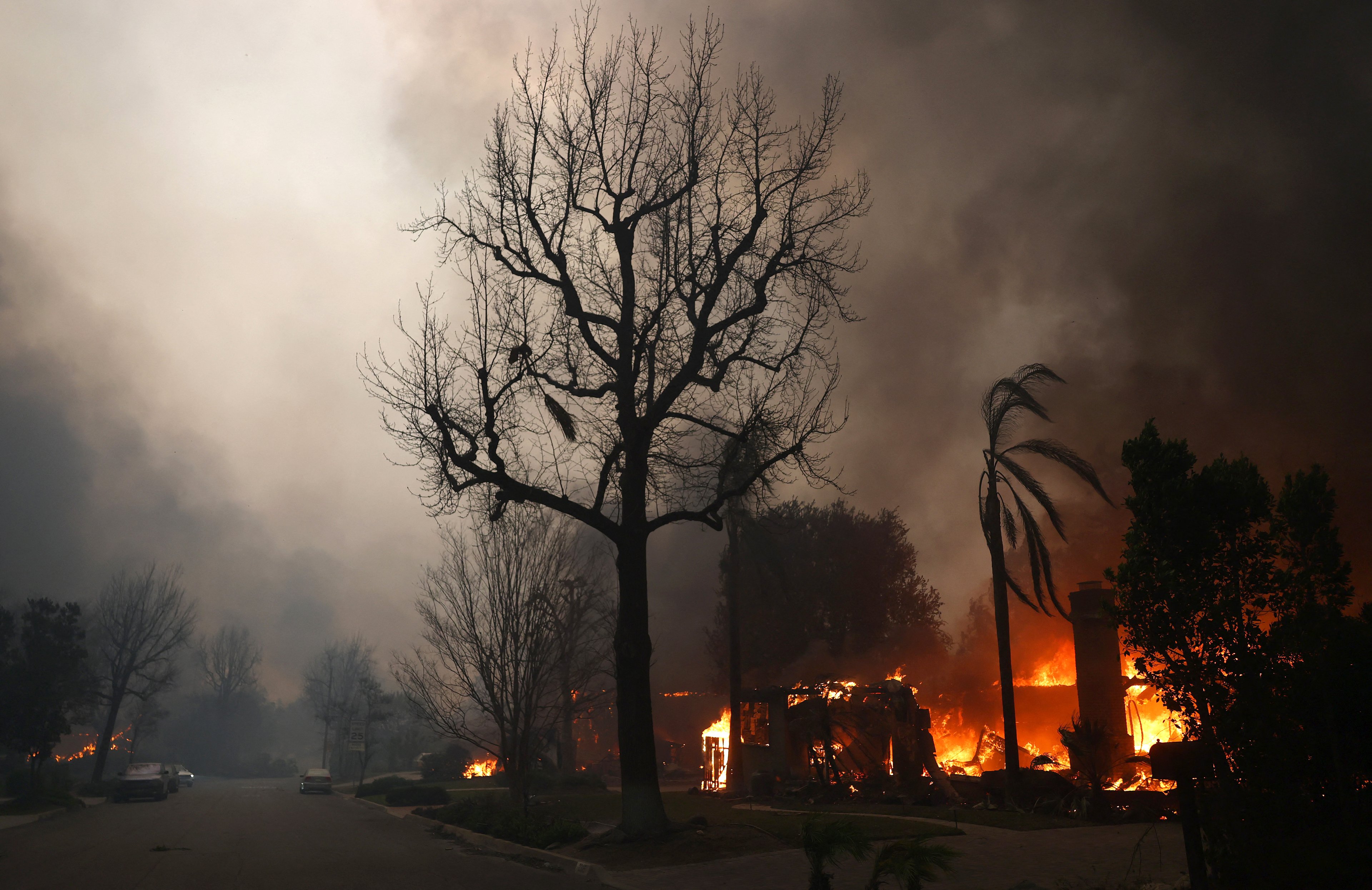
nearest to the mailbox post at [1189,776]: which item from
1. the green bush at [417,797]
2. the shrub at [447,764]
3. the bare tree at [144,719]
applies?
the green bush at [417,797]

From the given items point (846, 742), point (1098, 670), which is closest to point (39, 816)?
point (846, 742)

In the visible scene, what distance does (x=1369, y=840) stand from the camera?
20.1ft

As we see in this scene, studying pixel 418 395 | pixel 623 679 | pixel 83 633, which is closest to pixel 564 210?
pixel 418 395

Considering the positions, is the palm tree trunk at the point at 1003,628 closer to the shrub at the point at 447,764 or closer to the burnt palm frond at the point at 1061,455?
the burnt palm frond at the point at 1061,455

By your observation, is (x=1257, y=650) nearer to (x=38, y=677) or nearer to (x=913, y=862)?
(x=913, y=862)

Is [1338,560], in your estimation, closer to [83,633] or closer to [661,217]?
[661,217]

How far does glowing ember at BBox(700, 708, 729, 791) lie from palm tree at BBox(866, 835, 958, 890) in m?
24.0

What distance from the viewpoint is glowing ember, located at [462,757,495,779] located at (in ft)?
144

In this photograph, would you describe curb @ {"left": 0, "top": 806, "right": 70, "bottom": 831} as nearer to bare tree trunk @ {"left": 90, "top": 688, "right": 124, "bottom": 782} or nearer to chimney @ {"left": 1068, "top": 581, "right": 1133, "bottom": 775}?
bare tree trunk @ {"left": 90, "top": 688, "right": 124, "bottom": 782}

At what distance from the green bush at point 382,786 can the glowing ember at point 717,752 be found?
12399 millimetres

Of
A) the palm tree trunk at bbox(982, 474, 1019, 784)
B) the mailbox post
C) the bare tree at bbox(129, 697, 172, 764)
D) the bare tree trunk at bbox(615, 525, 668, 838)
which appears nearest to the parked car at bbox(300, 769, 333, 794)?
the bare tree at bbox(129, 697, 172, 764)

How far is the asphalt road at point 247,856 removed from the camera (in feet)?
33.9

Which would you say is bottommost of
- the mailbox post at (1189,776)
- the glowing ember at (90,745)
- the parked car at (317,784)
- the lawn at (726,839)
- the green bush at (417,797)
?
the glowing ember at (90,745)

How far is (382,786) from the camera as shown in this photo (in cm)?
3834
